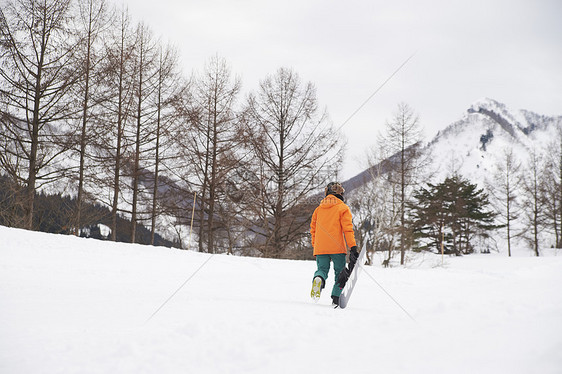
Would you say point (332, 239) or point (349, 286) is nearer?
point (349, 286)

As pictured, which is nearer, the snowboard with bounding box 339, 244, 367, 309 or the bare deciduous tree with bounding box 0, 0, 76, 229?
the snowboard with bounding box 339, 244, 367, 309

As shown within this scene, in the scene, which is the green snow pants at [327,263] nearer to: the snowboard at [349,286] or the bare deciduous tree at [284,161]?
the snowboard at [349,286]

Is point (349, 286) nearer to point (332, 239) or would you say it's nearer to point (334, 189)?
point (332, 239)

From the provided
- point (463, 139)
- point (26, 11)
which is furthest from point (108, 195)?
point (463, 139)

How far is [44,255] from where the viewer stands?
8.88 meters

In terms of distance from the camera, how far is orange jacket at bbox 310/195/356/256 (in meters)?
5.40

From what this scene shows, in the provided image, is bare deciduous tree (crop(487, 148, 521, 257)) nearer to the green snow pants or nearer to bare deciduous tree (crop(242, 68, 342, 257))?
bare deciduous tree (crop(242, 68, 342, 257))

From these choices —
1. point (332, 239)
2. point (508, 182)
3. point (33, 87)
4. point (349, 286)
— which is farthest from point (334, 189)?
point (508, 182)

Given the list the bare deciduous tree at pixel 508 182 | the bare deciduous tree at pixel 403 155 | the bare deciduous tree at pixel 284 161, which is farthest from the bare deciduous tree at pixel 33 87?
the bare deciduous tree at pixel 508 182

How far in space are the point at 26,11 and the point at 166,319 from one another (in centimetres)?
1404

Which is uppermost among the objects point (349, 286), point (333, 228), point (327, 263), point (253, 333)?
point (333, 228)

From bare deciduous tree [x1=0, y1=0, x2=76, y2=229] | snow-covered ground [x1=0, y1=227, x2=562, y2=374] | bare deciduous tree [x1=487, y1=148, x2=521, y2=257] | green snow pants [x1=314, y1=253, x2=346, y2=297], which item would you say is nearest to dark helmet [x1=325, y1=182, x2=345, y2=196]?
green snow pants [x1=314, y1=253, x2=346, y2=297]

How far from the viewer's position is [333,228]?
5.47 m

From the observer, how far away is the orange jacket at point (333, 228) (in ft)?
17.7
